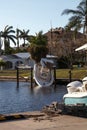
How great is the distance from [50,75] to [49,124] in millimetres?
43483

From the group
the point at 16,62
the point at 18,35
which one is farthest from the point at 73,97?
the point at 18,35

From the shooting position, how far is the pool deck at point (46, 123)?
51.2 feet

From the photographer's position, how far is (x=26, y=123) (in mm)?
16703

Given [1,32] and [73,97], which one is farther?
[1,32]

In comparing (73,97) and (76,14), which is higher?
(76,14)

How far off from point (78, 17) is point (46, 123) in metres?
59.8

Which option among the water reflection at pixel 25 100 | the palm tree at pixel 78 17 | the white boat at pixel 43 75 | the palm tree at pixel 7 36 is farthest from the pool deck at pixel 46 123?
the palm tree at pixel 7 36

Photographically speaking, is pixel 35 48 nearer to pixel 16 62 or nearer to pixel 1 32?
pixel 16 62

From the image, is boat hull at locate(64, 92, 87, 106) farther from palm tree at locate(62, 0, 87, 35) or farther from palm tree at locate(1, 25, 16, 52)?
palm tree at locate(1, 25, 16, 52)

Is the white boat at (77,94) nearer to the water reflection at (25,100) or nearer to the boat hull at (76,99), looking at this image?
the boat hull at (76,99)

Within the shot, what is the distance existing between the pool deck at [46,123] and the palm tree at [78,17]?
5688 cm

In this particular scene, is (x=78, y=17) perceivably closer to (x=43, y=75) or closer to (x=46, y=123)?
(x=43, y=75)

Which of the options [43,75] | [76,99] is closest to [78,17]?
[43,75]

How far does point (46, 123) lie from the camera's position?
Result: 1658 cm
